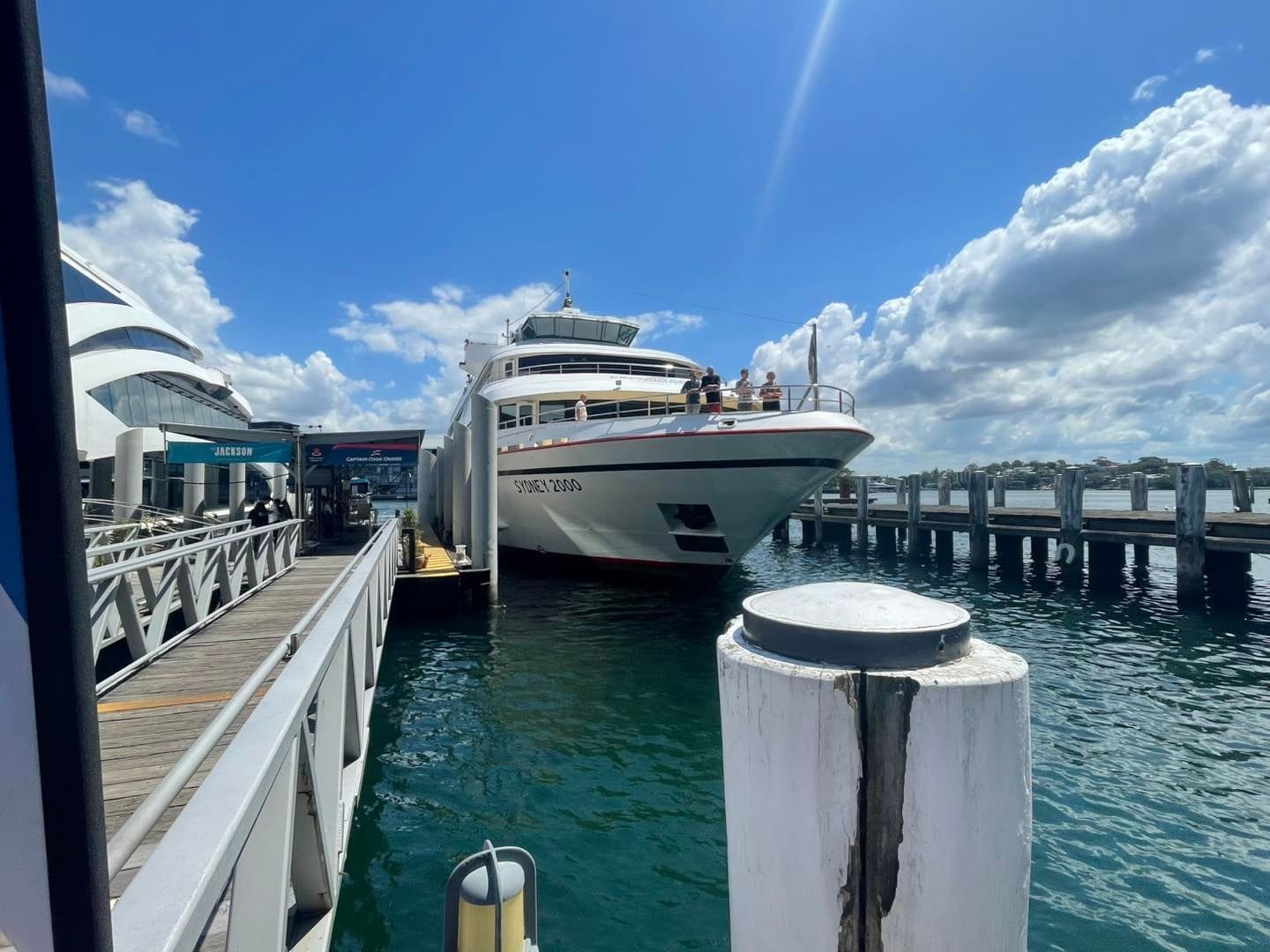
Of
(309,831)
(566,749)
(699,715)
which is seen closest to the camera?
(309,831)

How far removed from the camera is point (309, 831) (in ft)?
8.59

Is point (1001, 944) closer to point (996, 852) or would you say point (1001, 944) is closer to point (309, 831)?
point (996, 852)

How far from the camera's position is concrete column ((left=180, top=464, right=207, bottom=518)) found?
53.8ft

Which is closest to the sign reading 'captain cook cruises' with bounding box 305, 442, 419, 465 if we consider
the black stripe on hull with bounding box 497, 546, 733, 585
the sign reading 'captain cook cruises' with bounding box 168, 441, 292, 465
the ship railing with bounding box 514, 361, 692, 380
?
the sign reading 'captain cook cruises' with bounding box 168, 441, 292, 465

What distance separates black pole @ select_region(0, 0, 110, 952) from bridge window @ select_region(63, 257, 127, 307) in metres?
33.2

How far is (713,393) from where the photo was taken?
13.0 metres

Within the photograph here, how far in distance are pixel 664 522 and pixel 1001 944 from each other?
1227 cm

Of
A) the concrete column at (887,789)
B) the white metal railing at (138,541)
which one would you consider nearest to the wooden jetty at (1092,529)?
the concrete column at (887,789)

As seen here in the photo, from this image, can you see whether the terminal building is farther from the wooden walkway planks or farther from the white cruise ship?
the wooden walkway planks

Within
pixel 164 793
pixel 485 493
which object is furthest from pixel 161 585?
pixel 485 493

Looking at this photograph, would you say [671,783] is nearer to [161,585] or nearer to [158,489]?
[161,585]

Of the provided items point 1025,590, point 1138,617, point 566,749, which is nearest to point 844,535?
point 1025,590

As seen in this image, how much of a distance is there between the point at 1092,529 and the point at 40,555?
67.5 feet

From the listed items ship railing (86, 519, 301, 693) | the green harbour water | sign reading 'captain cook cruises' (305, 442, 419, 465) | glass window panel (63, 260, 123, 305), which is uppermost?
glass window panel (63, 260, 123, 305)
